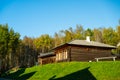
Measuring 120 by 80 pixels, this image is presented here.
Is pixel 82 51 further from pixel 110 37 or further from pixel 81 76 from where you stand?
pixel 110 37

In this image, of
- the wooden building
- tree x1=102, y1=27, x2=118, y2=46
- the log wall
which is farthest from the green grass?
tree x1=102, y1=27, x2=118, y2=46

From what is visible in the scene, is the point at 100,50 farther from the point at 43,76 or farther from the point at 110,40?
the point at 110,40

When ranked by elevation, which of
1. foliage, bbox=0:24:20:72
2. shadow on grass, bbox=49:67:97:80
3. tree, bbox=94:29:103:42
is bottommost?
shadow on grass, bbox=49:67:97:80

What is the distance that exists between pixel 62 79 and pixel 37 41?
71726 millimetres

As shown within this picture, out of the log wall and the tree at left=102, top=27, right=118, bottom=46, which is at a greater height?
the tree at left=102, top=27, right=118, bottom=46

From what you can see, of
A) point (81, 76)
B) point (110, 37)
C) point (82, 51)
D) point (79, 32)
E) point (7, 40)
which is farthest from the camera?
point (79, 32)

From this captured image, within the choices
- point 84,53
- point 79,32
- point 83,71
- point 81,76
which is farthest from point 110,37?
point 81,76

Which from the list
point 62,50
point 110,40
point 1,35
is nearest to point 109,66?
point 62,50

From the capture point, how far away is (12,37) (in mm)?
79688

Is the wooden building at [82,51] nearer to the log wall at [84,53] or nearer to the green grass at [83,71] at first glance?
the log wall at [84,53]

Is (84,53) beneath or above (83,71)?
above

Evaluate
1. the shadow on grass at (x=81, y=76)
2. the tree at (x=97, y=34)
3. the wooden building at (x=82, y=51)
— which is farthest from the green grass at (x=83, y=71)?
the tree at (x=97, y=34)

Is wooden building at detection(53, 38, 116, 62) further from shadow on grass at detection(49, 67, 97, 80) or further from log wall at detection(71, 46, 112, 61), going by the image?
shadow on grass at detection(49, 67, 97, 80)

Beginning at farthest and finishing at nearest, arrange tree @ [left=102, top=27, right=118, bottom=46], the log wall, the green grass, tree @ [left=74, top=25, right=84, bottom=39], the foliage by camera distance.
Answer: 1. tree @ [left=74, top=25, right=84, bottom=39]
2. tree @ [left=102, top=27, right=118, bottom=46]
3. the foliage
4. the log wall
5. the green grass
